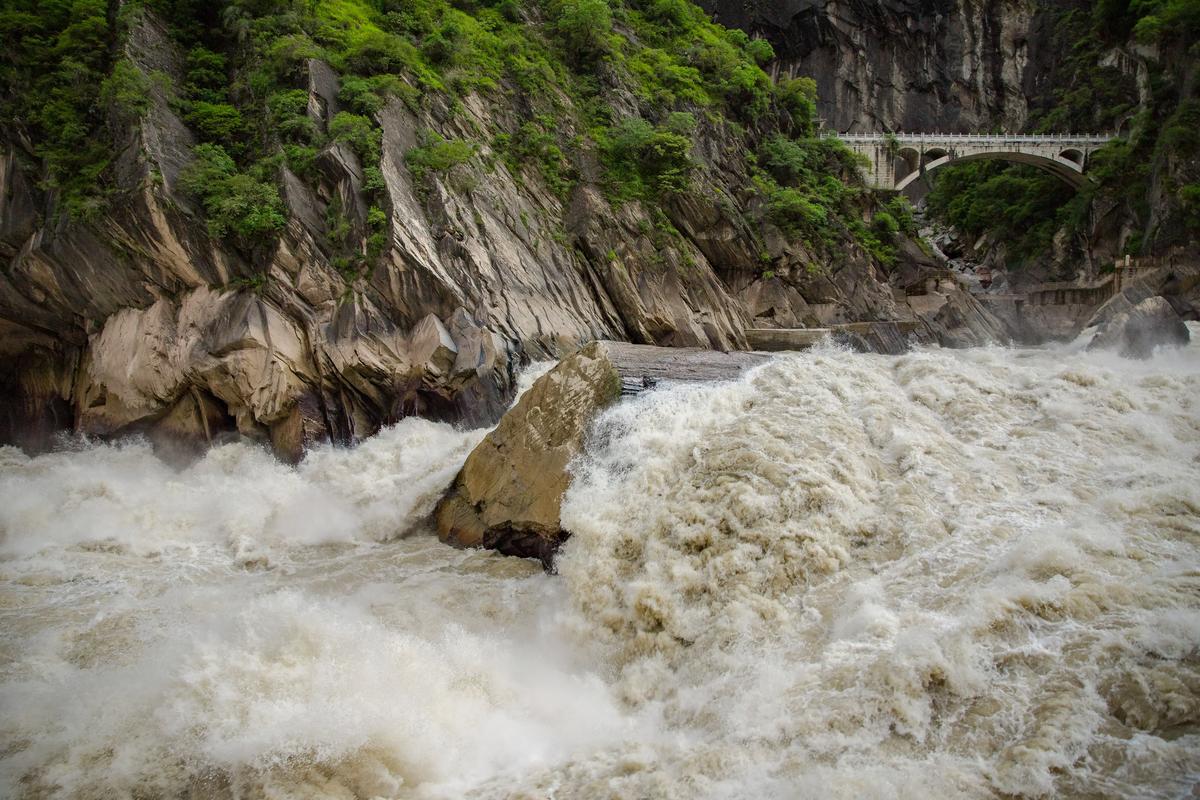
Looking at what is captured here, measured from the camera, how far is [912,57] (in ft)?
169

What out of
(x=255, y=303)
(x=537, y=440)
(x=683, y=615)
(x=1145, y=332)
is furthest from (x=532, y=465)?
(x=1145, y=332)

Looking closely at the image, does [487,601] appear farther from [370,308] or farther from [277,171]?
[277,171]

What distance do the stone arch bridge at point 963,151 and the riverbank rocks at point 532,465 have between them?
3280 centimetres

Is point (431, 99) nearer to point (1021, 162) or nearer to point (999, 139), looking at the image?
point (999, 139)

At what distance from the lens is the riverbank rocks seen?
10352 millimetres

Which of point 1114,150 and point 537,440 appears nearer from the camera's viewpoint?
point 537,440

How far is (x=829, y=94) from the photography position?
51.4 meters

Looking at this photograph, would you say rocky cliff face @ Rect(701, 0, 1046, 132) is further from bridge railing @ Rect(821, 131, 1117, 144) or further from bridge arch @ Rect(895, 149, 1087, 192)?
bridge arch @ Rect(895, 149, 1087, 192)

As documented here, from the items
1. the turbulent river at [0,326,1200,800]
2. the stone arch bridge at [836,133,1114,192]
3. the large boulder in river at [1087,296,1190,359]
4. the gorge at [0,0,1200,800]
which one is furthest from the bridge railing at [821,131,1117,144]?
the turbulent river at [0,326,1200,800]

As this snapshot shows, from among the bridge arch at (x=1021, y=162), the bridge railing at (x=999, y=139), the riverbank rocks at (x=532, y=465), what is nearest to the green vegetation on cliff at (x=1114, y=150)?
the bridge arch at (x=1021, y=162)

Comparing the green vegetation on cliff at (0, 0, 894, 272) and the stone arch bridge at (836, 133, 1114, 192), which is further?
the stone arch bridge at (836, 133, 1114, 192)

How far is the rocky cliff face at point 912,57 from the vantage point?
49.1 m

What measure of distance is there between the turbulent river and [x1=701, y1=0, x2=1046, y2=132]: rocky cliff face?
45.9 m

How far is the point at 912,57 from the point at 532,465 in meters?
56.2
